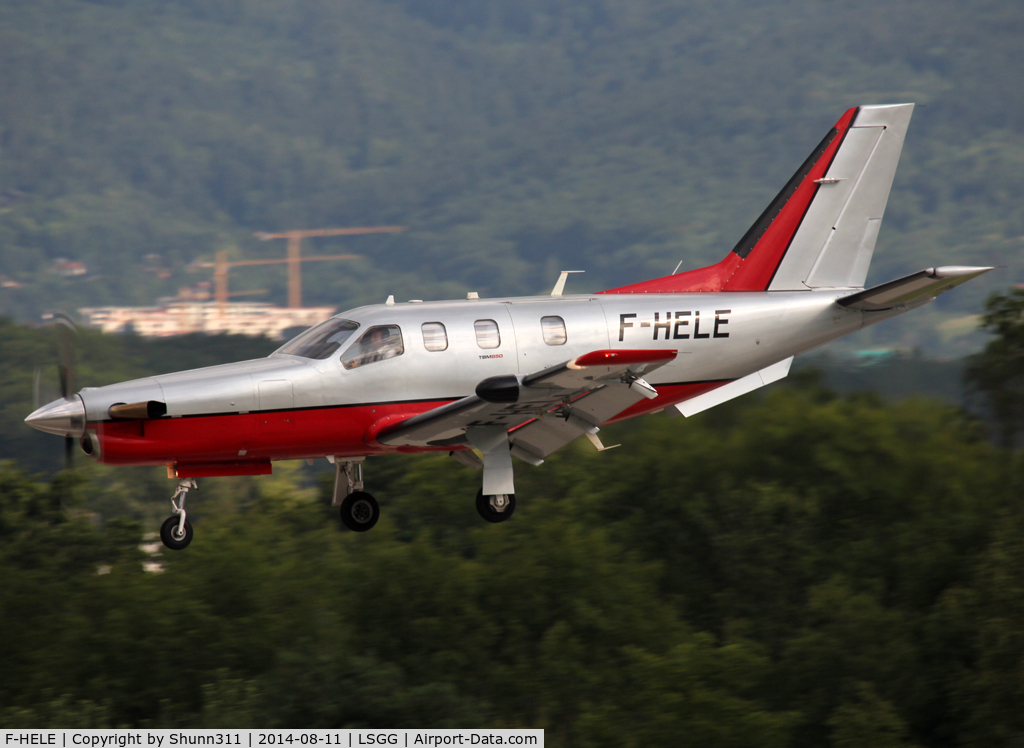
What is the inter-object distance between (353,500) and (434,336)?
11.4ft

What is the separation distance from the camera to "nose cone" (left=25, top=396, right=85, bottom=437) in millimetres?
14984

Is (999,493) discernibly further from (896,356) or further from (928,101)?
(928,101)

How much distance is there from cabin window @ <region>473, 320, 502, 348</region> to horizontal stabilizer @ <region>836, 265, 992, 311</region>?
5.50 metres

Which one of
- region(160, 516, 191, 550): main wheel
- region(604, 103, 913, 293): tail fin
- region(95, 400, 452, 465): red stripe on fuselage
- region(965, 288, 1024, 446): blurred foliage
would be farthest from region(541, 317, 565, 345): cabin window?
region(965, 288, 1024, 446): blurred foliage

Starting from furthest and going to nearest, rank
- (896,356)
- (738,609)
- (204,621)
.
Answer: (896,356) → (738,609) → (204,621)

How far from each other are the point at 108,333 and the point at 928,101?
14534 centimetres

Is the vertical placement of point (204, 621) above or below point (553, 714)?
above

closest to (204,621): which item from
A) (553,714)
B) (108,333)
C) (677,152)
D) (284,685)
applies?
(284,685)

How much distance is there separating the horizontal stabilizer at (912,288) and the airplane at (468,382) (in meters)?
0.04

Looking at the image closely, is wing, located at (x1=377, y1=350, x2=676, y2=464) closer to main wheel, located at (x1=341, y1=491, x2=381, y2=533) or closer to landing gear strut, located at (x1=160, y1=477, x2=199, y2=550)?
main wheel, located at (x1=341, y1=491, x2=381, y2=533)

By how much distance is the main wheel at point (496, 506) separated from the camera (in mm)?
17109

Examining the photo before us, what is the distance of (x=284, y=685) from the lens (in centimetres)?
3347

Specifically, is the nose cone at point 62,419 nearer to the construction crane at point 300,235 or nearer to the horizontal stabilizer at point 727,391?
the horizontal stabilizer at point 727,391

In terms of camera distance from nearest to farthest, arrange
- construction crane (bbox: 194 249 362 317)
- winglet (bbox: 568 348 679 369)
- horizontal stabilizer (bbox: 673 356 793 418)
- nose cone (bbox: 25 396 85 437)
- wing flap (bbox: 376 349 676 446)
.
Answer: winglet (bbox: 568 348 679 369)
wing flap (bbox: 376 349 676 446)
nose cone (bbox: 25 396 85 437)
horizontal stabilizer (bbox: 673 356 793 418)
construction crane (bbox: 194 249 362 317)
